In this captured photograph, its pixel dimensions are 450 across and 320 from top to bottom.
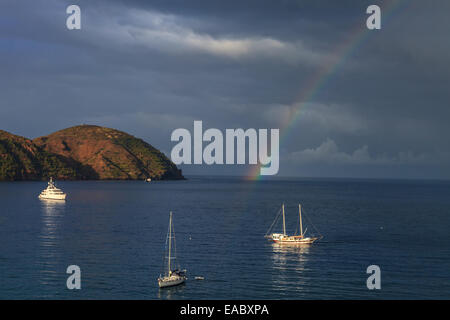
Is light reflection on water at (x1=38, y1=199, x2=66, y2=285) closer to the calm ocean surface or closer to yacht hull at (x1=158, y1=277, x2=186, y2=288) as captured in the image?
the calm ocean surface

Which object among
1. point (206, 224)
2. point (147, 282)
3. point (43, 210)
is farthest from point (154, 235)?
point (43, 210)

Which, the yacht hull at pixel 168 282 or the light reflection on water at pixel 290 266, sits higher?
the yacht hull at pixel 168 282

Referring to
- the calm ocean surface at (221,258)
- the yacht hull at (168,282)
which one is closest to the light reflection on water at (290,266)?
the calm ocean surface at (221,258)
